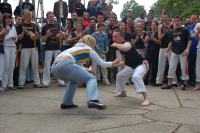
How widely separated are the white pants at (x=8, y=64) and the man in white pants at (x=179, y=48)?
437 centimetres

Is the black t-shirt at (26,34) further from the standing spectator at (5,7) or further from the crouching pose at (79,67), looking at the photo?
the crouching pose at (79,67)

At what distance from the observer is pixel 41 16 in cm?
1777

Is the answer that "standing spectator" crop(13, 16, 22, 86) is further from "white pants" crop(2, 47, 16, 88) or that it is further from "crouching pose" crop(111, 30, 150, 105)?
"crouching pose" crop(111, 30, 150, 105)

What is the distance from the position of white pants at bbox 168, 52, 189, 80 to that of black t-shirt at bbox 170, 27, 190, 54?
0.52 feet

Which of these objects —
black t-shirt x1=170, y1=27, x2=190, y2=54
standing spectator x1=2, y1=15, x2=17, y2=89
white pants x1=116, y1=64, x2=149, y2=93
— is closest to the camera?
white pants x1=116, y1=64, x2=149, y2=93

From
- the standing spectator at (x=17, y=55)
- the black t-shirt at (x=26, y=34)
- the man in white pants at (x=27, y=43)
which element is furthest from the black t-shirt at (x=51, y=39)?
the standing spectator at (x=17, y=55)

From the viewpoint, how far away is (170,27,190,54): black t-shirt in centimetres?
1301

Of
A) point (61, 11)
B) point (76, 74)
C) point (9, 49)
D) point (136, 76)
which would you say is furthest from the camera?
point (61, 11)

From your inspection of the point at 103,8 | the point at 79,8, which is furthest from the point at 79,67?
the point at 103,8

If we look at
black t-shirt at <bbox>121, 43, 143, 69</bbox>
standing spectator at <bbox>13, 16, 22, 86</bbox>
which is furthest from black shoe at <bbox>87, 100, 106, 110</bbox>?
standing spectator at <bbox>13, 16, 22, 86</bbox>

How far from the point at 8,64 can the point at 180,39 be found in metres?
4.89

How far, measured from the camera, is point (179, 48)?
42.8ft

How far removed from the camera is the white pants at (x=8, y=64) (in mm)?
12531

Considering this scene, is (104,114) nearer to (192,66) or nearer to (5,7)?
(192,66)
